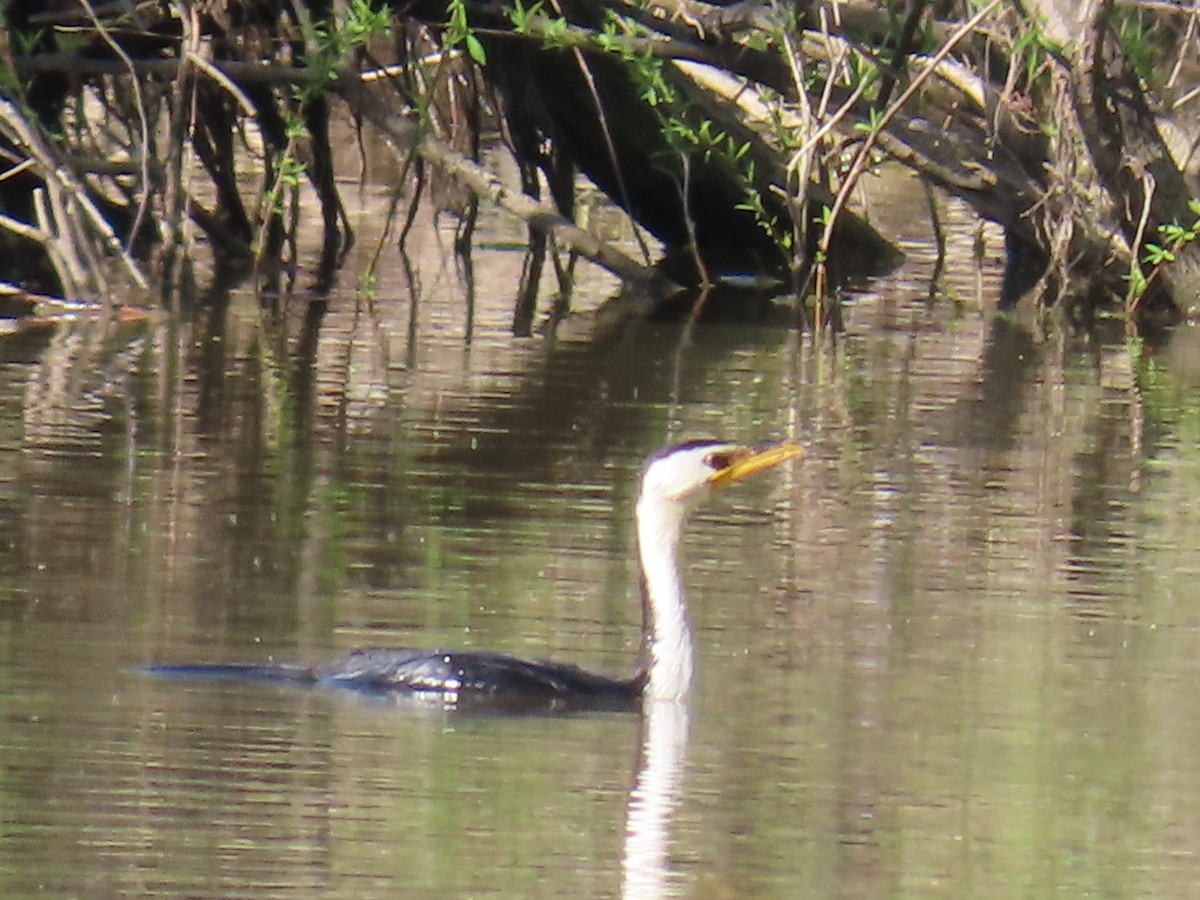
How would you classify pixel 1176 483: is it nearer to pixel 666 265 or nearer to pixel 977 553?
pixel 977 553

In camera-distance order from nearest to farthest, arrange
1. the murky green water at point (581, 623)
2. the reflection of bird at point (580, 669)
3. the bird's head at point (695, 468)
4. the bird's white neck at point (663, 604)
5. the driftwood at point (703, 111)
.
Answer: the murky green water at point (581, 623)
the reflection of bird at point (580, 669)
the bird's white neck at point (663, 604)
the bird's head at point (695, 468)
the driftwood at point (703, 111)

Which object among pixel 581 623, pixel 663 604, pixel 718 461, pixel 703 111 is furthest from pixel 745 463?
pixel 703 111

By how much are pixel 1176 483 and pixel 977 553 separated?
77.1 inches

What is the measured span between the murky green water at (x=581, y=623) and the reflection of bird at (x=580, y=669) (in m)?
0.10

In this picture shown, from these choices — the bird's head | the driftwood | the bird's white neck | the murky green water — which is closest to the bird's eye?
the bird's head

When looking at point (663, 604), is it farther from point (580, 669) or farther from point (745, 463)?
point (745, 463)

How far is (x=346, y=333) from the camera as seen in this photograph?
15.6 m

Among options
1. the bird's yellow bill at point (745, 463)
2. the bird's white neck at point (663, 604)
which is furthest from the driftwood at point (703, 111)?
the bird's white neck at point (663, 604)

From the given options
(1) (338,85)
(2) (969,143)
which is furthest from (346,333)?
(2) (969,143)

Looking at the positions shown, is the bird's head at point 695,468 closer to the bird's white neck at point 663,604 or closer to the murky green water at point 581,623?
the bird's white neck at point 663,604

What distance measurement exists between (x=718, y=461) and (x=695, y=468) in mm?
69

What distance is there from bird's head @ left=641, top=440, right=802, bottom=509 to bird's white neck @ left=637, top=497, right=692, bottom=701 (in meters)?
0.04

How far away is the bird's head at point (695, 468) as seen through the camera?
786cm

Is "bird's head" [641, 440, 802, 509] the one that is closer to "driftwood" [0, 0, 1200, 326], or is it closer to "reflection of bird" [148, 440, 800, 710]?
"reflection of bird" [148, 440, 800, 710]
